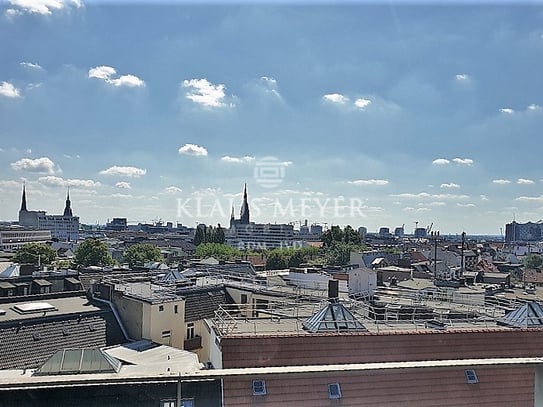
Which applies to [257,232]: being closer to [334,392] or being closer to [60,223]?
[60,223]

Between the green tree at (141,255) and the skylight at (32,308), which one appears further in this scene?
the green tree at (141,255)

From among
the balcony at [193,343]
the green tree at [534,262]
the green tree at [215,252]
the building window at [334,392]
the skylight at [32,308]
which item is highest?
the building window at [334,392]

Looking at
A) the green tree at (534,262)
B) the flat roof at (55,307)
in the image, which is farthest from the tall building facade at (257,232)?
the flat roof at (55,307)

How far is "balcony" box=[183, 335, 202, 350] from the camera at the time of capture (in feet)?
33.8

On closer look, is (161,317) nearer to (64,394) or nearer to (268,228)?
(64,394)

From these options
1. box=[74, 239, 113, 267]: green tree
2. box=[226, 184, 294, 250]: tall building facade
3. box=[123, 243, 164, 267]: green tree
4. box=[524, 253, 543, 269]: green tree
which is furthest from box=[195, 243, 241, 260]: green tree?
box=[226, 184, 294, 250]: tall building facade

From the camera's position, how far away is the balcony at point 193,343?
10.3 meters

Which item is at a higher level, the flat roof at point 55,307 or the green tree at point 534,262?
the flat roof at point 55,307

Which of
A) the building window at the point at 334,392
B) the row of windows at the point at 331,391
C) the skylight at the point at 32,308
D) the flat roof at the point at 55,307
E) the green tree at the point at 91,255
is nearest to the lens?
the row of windows at the point at 331,391

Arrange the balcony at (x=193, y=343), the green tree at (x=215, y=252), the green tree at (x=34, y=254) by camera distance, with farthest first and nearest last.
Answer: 1. the green tree at (x=215, y=252)
2. the green tree at (x=34, y=254)
3. the balcony at (x=193, y=343)

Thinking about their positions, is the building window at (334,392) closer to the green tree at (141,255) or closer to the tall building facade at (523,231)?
the green tree at (141,255)

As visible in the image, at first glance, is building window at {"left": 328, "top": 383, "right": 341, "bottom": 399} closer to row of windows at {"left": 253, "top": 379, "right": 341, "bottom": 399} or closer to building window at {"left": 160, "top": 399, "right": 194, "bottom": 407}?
row of windows at {"left": 253, "top": 379, "right": 341, "bottom": 399}

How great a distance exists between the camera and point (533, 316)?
7.62 m

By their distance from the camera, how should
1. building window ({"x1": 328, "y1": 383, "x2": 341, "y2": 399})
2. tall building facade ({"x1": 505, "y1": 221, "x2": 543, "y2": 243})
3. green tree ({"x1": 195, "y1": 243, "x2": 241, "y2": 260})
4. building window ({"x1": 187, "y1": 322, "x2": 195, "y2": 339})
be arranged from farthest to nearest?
tall building facade ({"x1": 505, "y1": 221, "x2": 543, "y2": 243}), green tree ({"x1": 195, "y1": 243, "x2": 241, "y2": 260}), building window ({"x1": 187, "y1": 322, "x2": 195, "y2": 339}), building window ({"x1": 328, "y1": 383, "x2": 341, "y2": 399})
